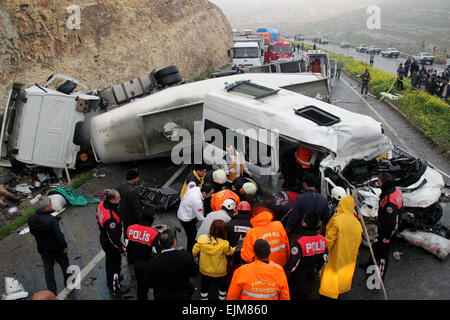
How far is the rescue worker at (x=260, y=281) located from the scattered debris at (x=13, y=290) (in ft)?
12.4

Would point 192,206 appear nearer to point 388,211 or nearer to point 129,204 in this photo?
point 129,204

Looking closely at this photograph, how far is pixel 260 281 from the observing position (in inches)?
132

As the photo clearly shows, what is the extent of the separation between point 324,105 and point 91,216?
537 cm

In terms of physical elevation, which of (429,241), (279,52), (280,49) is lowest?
(429,241)

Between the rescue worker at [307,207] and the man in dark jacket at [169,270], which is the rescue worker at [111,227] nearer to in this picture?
the man in dark jacket at [169,270]

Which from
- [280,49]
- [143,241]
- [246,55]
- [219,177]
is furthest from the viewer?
[280,49]


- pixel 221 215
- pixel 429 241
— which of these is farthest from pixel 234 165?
pixel 429 241

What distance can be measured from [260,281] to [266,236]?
943 mm

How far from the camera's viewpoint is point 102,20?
759 inches

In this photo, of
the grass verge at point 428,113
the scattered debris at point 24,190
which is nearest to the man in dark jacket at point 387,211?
the grass verge at point 428,113

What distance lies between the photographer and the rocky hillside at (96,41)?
14.6 m

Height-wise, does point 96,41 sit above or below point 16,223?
above

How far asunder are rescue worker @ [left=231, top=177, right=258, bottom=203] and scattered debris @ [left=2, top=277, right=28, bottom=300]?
3.67 metres

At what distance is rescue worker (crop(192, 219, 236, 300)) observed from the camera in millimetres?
4371
